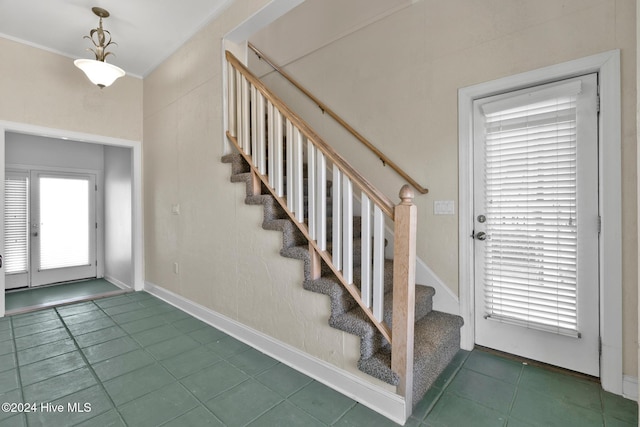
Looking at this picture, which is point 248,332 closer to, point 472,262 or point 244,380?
point 244,380

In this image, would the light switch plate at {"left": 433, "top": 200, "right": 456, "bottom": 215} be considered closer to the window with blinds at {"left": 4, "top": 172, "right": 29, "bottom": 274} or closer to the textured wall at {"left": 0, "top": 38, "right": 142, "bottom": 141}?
the textured wall at {"left": 0, "top": 38, "right": 142, "bottom": 141}

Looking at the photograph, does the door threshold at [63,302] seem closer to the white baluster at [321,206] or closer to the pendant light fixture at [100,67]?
the pendant light fixture at [100,67]

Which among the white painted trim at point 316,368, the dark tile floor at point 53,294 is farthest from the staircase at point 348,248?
the dark tile floor at point 53,294

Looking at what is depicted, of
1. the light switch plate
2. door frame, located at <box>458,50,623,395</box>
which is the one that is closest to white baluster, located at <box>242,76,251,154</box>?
the light switch plate

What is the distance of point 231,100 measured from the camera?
2.85m

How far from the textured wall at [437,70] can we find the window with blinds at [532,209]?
0.82 feet

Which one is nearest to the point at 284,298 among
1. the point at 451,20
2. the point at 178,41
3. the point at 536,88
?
the point at 536,88

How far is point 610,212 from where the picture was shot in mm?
1866

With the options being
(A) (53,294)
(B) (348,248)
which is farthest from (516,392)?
(A) (53,294)

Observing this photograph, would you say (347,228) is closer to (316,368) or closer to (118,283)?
(316,368)

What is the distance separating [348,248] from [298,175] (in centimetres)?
69

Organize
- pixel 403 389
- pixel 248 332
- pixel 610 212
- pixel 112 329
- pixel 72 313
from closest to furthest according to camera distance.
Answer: pixel 403 389, pixel 610 212, pixel 248 332, pixel 112 329, pixel 72 313

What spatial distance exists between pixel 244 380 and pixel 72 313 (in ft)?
8.57

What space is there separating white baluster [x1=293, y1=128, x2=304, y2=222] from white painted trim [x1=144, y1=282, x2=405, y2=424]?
1.03 m
